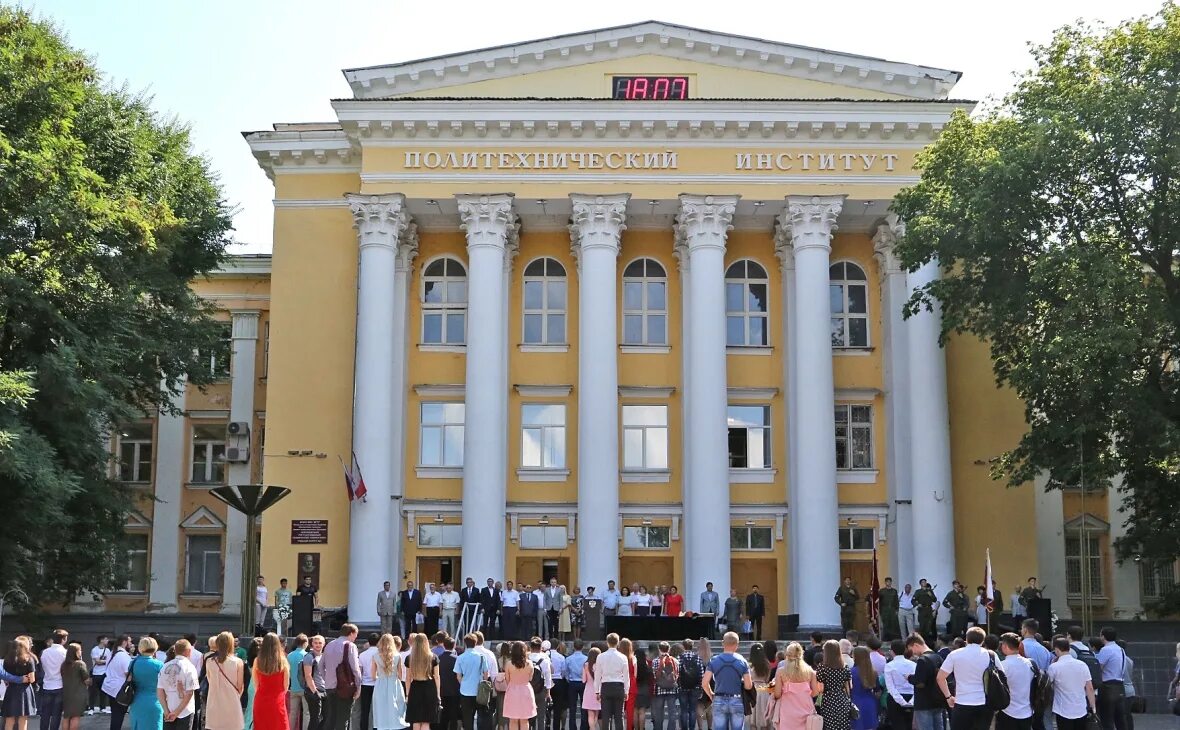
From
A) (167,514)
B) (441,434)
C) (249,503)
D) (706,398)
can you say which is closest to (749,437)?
(706,398)

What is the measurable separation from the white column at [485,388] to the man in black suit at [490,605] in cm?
192

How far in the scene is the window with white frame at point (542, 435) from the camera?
34844mm

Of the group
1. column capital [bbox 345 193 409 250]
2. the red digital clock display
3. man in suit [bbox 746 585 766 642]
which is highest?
the red digital clock display

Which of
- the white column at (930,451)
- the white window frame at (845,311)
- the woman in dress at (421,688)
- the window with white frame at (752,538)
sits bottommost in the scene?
the woman in dress at (421,688)

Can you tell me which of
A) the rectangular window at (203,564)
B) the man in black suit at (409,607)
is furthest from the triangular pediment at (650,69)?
the rectangular window at (203,564)

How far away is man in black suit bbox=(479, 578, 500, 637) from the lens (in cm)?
3008

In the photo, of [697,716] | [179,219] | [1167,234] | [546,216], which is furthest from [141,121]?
[1167,234]

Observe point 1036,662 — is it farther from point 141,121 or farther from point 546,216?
point 141,121

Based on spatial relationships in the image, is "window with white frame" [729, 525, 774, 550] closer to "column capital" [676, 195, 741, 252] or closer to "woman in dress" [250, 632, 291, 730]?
"column capital" [676, 195, 741, 252]

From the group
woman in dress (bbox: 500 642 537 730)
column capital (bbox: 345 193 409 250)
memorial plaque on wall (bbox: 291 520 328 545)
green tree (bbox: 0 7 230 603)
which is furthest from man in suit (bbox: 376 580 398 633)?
woman in dress (bbox: 500 642 537 730)

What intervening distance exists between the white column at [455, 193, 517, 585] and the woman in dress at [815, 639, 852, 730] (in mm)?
18520

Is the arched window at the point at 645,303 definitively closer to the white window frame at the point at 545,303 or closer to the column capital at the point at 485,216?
the white window frame at the point at 545,303

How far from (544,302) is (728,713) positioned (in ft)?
64.6

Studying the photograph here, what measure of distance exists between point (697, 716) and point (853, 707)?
561cm
